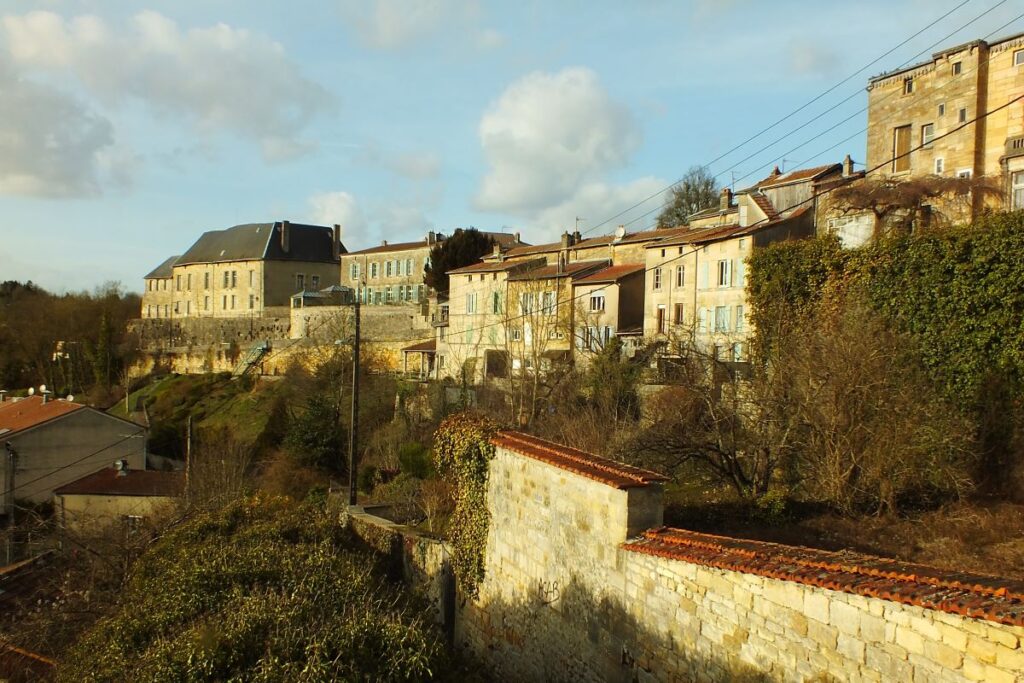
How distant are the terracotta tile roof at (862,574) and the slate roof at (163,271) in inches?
2939

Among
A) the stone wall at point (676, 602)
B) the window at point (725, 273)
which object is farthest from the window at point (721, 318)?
the stone wall at point (676, 602)

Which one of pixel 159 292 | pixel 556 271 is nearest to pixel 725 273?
pixel 556 271

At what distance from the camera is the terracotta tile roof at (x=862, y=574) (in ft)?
17.7

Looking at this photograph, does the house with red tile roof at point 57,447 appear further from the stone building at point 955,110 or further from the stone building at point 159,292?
the stone building at point 159,292

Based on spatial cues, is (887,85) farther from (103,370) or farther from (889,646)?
(103,370)

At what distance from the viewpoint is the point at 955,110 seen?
89.5ft

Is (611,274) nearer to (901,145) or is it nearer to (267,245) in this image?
(901,145)

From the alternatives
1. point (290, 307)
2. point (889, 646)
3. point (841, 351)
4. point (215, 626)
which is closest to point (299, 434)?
point (841, 351)

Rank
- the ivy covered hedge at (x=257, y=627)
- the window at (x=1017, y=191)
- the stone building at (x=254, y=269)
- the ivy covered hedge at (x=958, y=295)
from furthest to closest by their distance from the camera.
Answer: the stone building at (x=254, y=269) < the window at (x=1017, y=191) < the ivy covered hedge at (x=958, y=295) < the ivy covered hedge at (x=257, y=627)

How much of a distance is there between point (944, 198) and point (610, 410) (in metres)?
11.1

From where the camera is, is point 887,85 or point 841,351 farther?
point 887,85

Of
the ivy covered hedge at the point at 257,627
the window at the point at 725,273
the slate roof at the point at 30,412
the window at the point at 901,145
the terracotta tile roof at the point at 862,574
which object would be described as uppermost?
the window at the point at 901,145

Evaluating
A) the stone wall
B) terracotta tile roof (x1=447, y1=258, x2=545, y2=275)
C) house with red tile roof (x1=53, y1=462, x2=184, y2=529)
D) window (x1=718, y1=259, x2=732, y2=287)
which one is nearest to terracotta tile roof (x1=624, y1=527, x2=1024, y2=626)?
the stone wall

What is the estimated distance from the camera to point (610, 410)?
23.3m
